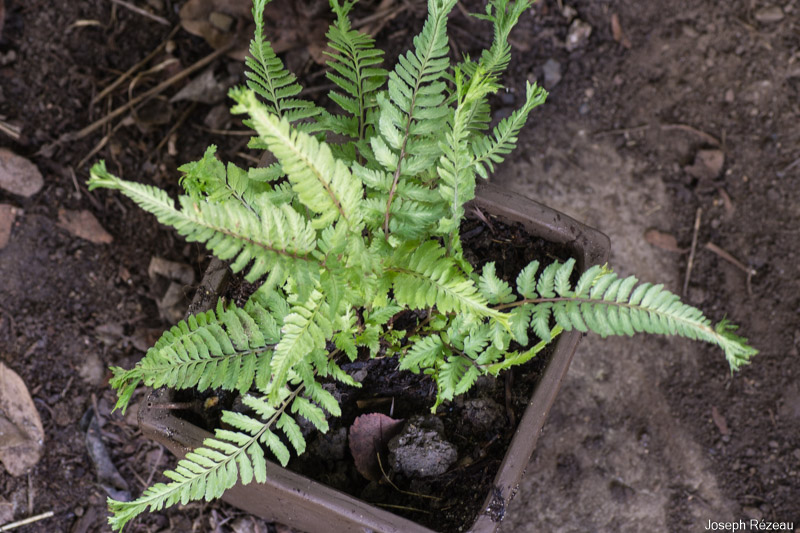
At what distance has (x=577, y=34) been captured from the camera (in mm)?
2645

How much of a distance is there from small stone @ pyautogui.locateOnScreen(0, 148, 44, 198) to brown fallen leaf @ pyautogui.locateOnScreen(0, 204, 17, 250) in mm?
70

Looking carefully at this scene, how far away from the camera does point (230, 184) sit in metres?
1.49

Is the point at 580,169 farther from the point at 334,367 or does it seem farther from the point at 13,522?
the point at 13,522

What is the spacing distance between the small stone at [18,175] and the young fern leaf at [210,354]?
1.36 m

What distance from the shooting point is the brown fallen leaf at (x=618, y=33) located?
2.67 metres

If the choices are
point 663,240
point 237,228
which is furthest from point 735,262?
point 237,228

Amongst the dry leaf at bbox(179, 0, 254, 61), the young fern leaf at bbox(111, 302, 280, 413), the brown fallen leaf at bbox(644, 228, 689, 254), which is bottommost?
the brown fallen leaf at bbox(644, 228, 689, 254)

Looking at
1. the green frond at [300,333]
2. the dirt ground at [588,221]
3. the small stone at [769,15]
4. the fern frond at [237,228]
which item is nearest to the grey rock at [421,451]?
the green frond at [300,333]

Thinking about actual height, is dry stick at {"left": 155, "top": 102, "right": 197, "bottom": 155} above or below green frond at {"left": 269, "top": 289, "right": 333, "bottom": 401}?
below

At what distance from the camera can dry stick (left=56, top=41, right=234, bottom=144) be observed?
101 inches

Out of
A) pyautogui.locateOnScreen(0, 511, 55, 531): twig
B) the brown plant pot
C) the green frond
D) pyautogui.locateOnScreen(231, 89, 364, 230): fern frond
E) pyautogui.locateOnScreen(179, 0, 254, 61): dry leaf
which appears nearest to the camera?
pyautogui.locateOnScreen(231, 89, 364, 230): fern frond

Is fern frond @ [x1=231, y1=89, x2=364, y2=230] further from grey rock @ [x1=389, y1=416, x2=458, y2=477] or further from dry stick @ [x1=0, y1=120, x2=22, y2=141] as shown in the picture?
dry stick @ [x1=0, y1=120, x2=22, y2=141]

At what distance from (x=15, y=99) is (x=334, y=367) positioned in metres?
1.91

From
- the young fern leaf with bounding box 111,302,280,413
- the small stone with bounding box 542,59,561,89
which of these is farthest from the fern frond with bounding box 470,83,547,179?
the small stone with bounding box 542,59,561,89
